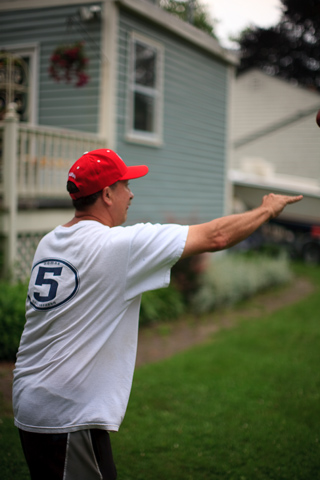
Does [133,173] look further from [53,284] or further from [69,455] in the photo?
[69,455]

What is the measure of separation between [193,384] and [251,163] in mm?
11919

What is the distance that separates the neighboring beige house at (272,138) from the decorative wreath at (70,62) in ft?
20.7

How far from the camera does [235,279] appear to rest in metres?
9.98

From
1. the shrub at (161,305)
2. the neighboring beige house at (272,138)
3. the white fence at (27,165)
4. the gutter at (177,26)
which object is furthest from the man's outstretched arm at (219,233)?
the neighboring beige house at (272,138)

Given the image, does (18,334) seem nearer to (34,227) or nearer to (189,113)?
(34,227)

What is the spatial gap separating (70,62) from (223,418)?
671 centimetres

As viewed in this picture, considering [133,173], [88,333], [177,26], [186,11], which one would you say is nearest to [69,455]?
[88,333]

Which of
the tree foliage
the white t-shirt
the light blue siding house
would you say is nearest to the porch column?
the light blue siding house

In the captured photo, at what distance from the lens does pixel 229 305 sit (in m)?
9.46

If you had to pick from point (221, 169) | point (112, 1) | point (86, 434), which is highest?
point (112, 1)

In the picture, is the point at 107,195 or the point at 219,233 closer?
the point at 219,233

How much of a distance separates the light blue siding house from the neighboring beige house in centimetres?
315

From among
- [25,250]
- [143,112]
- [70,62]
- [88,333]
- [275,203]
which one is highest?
[70,62]

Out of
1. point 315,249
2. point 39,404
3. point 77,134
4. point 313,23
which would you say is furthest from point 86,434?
point 315,249
